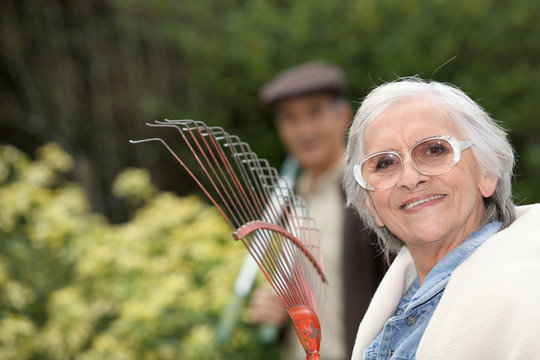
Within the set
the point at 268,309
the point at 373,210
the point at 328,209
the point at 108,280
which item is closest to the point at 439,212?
the point at 373,210

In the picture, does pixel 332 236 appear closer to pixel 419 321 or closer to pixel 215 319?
pixel 215 319

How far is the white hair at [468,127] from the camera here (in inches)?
61.8

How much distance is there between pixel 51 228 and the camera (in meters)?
4.57

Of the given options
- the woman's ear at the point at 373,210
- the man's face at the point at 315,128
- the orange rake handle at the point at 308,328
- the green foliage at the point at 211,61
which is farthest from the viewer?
the green foliage at the point at 211,61

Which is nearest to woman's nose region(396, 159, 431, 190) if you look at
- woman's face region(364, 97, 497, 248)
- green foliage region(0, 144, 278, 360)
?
woman's face region(364, 97, 497, 248)

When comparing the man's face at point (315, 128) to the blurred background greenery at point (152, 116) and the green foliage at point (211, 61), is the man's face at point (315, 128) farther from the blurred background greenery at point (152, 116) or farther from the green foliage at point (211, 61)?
the green foliage at point (211, 61)

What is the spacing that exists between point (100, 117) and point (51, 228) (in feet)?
12.8

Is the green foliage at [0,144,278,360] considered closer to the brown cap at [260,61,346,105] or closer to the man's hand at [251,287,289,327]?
the man's hand at [251,287,289,327]

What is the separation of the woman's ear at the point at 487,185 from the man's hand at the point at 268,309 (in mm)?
2233

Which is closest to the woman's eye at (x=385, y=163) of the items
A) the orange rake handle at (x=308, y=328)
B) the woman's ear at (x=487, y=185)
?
the woman's ear at (x=487, y=185)

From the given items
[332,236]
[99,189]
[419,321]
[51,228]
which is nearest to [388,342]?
[419,321]

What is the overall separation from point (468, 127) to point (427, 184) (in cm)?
17

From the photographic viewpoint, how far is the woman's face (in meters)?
1.55

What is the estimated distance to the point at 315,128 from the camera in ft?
13.3
